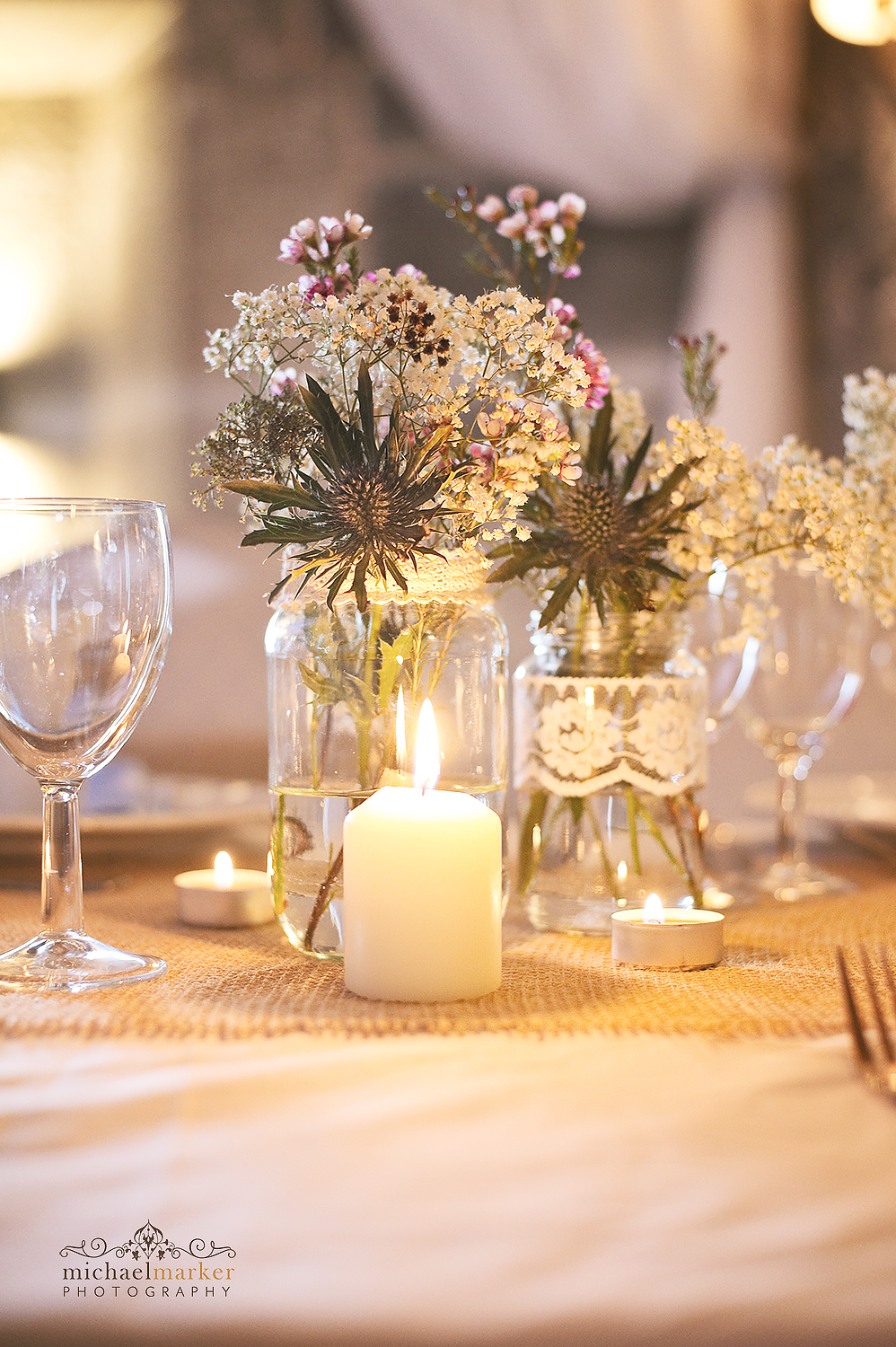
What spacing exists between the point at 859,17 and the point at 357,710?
5.63ft

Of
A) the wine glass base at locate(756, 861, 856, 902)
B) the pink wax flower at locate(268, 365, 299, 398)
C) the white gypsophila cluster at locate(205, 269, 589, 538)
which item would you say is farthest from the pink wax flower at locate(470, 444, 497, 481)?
the wine glass base at locate(756, 861, 856, 902)

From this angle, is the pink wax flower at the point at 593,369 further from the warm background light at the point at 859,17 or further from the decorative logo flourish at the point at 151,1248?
the warm background light at the point at 859,17

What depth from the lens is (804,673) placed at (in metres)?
0.98

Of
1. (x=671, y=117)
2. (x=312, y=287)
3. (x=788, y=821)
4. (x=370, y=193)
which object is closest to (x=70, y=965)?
(x=312, y=287)

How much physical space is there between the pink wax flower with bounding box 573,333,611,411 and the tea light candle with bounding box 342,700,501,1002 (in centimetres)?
25

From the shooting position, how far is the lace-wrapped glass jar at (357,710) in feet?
2.28

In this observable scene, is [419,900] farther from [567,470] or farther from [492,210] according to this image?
[492,210]

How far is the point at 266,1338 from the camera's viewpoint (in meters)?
0.38

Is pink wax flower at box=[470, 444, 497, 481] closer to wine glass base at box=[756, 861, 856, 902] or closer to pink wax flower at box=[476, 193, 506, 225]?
pink wax flower at box=[476, 193, 506, 225]

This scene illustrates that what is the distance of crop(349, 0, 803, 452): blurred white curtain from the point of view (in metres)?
2.32

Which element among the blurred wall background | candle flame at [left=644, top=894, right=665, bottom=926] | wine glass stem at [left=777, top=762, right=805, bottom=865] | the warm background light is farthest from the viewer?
the blurred wall background

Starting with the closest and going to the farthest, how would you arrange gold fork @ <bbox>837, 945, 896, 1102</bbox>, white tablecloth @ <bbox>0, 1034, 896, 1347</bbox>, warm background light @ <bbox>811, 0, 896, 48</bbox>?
white tablecloth @ <bbox>0, 1034, 896, 1347</bbox> < gold fork @ <bbox>837, 945, 896, 1102</bbox> < warm background light @ <bbox>811, 0, 896, 48</bbox>

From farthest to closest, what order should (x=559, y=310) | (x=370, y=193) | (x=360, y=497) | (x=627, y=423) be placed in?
(x=370, y=193) < (x=627, y=423) < (x=559, y=310) < (x=360, y=497)

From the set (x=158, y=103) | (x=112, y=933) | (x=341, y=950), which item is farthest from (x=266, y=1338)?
(x=158, y=103)
